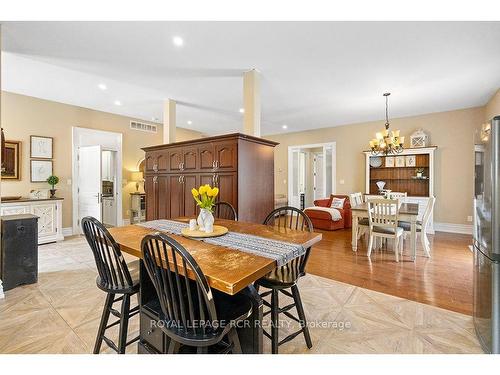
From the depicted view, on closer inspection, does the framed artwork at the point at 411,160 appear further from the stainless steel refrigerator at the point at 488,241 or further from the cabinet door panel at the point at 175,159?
the cabinet door panel at the point at 175,159

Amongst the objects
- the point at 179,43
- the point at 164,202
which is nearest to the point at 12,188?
the point at 164,202

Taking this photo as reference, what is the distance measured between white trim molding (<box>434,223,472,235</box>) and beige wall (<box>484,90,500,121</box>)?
7.53 ft

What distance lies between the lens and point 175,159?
3953 millimetres

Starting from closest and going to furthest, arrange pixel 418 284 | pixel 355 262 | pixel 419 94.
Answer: pixel 418 284 < pixel 355 262 < pixel 419 94

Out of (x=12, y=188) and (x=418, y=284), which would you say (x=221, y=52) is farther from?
(x=12, y=188)

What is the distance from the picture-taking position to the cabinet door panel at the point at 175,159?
3.88 m

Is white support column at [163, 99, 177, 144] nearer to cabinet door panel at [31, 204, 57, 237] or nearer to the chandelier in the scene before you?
→ cabinet door panel at [31, 204, 57, 237]

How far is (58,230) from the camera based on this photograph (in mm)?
4574

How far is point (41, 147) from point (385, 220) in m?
6.31

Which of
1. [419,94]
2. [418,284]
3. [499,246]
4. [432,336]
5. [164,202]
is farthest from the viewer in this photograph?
[419,94]

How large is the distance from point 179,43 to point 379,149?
3853mm

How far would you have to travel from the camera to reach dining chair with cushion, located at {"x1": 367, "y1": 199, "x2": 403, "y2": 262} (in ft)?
11.6

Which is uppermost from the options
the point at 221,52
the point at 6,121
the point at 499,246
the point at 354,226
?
the point at 221,52

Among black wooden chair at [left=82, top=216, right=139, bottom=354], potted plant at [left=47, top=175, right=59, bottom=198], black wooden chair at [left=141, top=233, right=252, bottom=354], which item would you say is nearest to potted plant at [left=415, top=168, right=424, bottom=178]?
black wooden chair at [left=141, top=233, right=252, bottom=354]
